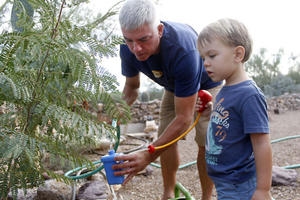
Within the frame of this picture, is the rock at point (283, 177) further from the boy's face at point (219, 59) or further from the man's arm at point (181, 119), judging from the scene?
the boy's face at point (219, 59)

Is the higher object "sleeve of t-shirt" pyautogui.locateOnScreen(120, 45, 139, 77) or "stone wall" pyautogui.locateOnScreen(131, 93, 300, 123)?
"sleeve of t-shirt" pyautogui.locateOnScreen(120, 45, 139, 77)

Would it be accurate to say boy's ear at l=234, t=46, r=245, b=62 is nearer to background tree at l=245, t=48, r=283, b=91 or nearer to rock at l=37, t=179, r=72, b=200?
rock at l=37, t=179, r=72, b=200

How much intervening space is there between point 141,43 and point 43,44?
2.28 feet

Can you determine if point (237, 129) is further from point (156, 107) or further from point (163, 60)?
point (156, 107)

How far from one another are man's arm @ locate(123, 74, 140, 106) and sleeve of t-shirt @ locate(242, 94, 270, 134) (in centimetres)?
120

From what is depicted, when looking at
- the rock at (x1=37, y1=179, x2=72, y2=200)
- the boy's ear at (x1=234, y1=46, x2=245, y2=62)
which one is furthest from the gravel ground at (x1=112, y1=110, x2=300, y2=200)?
the boy's ear at (x1=234, y1=46, x2=245, y2=62)

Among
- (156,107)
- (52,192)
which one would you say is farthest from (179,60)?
(156,107)

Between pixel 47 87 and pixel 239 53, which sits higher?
pixel 239 53

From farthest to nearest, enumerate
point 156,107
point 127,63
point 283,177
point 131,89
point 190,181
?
point 156,107
point 190,181
point 283,177
point 131,89
point 127,63

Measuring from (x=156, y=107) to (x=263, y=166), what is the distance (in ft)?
23.0

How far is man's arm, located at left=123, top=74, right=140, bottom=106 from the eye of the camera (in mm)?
2270

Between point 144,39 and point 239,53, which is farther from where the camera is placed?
point 144,39

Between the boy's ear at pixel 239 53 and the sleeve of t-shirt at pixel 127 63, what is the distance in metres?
0.89

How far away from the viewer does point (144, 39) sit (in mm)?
1588
